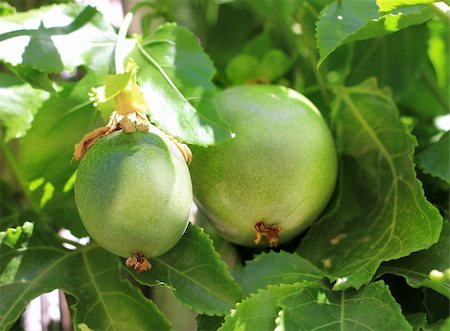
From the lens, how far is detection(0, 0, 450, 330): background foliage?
1.90ft

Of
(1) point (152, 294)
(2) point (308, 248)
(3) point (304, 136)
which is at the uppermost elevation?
(3) point (304, 136)

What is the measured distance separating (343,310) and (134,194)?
0.64 feet

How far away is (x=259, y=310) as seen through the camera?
1.84 feet

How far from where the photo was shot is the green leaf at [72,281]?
60 centimetres

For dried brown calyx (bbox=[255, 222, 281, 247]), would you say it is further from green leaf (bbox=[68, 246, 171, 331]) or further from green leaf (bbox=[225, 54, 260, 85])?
green leaf (bbox=[225, 54, 260, 85])

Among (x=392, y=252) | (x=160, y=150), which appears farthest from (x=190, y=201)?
(x=392, y=252)

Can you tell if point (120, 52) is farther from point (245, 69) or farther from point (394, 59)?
point (394, 59)

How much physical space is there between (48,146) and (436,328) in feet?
1.27

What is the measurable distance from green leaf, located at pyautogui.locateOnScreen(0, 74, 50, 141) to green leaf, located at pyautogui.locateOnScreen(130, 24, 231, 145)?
0.46ft

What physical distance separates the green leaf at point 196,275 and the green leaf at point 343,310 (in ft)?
0.16

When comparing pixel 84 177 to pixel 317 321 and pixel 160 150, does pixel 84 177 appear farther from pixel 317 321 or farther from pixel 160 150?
pixel 317 321

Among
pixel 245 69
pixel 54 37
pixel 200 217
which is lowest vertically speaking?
pixel 200 217

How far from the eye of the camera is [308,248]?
2.29ft

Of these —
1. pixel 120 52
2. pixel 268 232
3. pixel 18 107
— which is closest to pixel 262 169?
pixel 268 232
